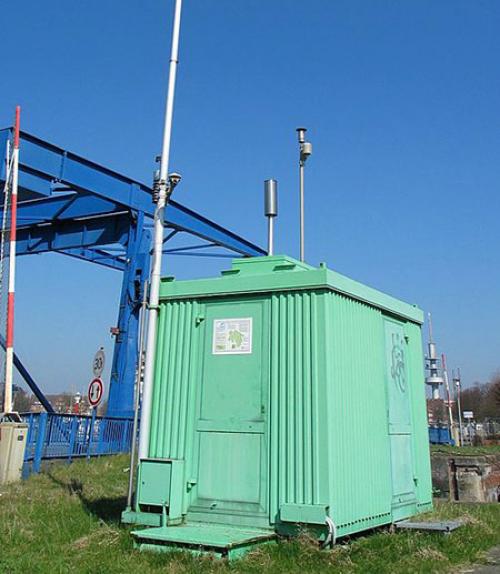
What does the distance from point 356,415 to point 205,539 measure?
2.24 meters

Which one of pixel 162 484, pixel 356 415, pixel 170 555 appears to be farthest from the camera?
pixel 356 415

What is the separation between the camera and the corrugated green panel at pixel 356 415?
6375 mm

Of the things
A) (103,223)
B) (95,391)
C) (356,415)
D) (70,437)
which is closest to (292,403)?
(356,415)

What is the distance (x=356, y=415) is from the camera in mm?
6902

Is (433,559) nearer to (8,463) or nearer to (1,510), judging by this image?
(1,510)

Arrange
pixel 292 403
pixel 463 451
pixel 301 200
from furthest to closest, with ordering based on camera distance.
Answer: pixel 463 451
pixel 301 200
pixel 292 403

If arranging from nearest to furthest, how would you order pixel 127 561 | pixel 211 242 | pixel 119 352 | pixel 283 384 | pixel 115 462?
pixel 127 561 → pixel 283 384 → pixel 115 462 → pixel 119 352 → pixel 211 242

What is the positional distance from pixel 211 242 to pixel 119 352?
572 centimetres

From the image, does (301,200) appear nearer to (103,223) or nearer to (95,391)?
(95,391)

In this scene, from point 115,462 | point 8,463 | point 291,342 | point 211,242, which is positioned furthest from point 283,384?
point 211,242

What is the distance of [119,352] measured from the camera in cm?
1873

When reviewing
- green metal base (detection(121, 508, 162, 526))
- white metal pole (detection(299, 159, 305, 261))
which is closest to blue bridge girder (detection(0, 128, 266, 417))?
white metal pole (detection(299, 159, 305, 261))

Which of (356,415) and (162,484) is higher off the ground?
(356,415)

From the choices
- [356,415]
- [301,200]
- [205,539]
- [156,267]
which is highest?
[301,200]
